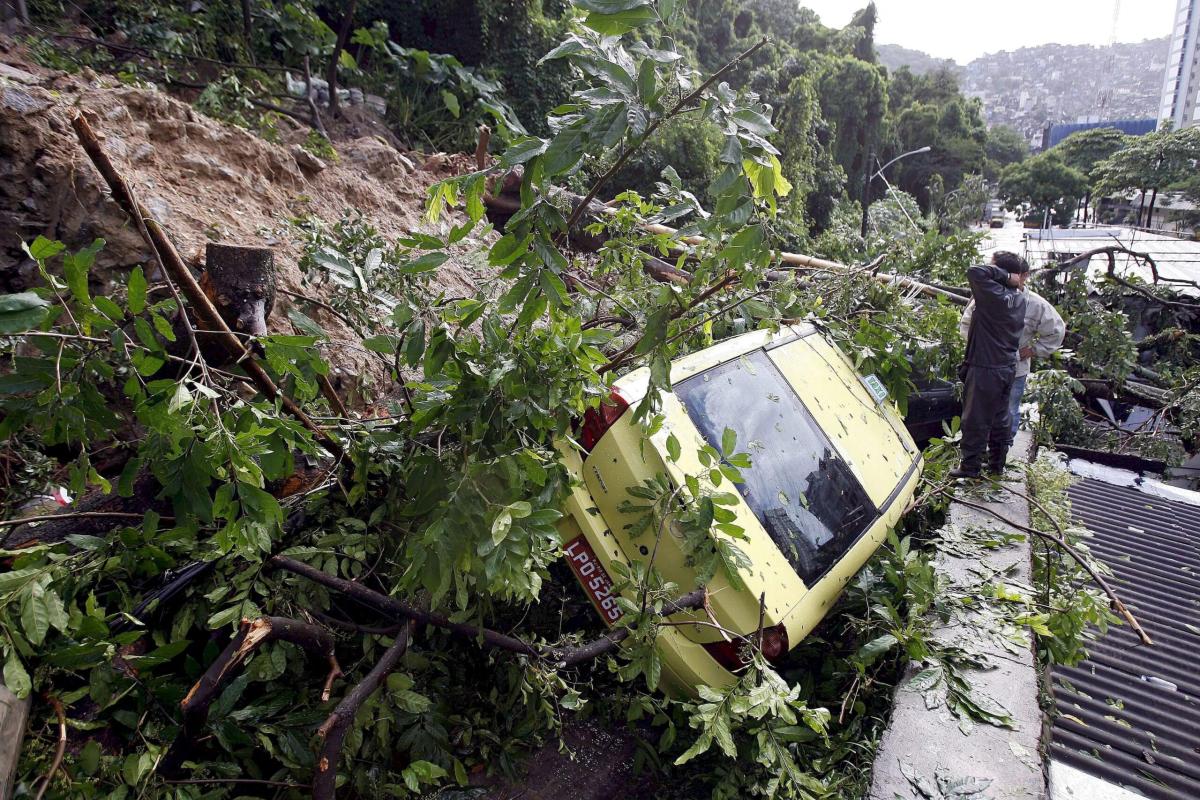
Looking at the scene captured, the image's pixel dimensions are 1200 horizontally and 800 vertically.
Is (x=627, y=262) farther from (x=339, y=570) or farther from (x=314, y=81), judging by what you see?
(x=314, y=81)

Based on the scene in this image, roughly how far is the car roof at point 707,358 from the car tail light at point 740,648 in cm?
88

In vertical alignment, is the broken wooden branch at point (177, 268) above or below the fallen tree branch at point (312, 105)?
below

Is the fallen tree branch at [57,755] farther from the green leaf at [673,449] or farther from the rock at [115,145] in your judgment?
the rock at [115,145]

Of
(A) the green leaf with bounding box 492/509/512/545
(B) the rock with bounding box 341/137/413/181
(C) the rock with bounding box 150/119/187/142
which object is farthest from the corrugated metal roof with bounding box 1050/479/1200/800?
(B) the rock with bounding box 341/137/413/181

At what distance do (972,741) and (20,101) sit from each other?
4.65 m

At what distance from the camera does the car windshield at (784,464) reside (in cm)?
248

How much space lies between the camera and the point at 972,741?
7.56 ft

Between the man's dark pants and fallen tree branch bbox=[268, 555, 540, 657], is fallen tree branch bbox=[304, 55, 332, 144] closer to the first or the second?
fallen tree branch bbox=[268, 555, 540, 657]

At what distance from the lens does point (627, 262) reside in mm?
3533

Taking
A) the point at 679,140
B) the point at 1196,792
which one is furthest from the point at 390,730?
the point at 679,140

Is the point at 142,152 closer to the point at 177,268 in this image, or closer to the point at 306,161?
the point at 306,161


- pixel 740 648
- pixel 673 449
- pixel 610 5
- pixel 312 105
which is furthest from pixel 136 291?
pixel 312 105

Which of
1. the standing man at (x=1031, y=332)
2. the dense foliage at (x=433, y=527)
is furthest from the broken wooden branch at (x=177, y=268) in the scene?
the standing man at (x=1031, y=332)

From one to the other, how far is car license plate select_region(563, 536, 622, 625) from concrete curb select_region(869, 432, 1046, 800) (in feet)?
3.30
